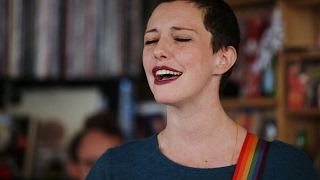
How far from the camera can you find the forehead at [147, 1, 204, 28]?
1.50 m

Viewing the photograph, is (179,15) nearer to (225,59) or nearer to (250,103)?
(225,59)

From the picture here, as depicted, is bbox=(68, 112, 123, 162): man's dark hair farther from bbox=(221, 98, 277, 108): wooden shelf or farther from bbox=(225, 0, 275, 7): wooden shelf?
bbox=(225, 0, 275, 7): wooden shelf

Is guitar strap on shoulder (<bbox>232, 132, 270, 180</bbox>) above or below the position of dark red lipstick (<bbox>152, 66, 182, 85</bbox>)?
below

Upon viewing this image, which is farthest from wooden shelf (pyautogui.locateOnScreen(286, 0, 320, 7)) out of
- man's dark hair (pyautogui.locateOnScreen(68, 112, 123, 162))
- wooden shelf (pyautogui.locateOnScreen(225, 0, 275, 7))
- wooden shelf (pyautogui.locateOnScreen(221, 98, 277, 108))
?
man's dark hair (pyautogui.locateOnScreen(68, 112, 123, 162))

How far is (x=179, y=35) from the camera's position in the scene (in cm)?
149

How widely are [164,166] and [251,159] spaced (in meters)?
0.21

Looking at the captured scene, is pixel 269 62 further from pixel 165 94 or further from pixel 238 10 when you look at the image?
pixel 165 94

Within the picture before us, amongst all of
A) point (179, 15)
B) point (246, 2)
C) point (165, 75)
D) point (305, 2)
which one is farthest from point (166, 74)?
point (246, 2)

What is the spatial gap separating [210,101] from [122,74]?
4.70 ft

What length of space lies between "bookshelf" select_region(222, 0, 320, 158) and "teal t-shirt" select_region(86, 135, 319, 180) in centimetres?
139

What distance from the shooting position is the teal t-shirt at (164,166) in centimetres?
145

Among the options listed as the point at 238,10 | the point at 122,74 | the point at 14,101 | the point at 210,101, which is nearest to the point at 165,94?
the point at 210,101

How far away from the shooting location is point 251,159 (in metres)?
1.46

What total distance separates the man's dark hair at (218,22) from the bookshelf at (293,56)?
137 cm
